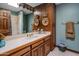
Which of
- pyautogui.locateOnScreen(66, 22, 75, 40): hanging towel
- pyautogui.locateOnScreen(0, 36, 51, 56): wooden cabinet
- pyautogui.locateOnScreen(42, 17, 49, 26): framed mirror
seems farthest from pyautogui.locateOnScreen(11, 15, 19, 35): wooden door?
pyautogui.locateOnScreen(66, 22, 75, 40): hanging towel

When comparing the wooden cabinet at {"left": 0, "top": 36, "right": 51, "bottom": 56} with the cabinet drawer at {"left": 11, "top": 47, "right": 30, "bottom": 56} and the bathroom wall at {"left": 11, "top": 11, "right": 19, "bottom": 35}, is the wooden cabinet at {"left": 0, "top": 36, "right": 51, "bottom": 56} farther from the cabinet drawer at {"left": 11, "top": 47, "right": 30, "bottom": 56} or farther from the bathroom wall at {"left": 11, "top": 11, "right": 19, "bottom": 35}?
the bathroom wall at {"left": 11, "top": 11, "right": 19, "bottom": 35}

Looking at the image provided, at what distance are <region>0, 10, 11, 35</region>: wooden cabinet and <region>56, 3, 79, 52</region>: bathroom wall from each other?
2.56 feet

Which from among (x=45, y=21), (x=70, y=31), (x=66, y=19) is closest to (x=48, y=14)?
(x=45, y=21)

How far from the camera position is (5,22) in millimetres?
1226

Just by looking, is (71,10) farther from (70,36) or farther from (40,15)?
(40,15)

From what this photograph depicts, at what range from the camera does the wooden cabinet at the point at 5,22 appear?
119 centimetres

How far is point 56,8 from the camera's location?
4.64ft

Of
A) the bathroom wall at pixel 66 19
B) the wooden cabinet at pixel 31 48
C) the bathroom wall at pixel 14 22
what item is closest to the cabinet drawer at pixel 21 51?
the wooden cabinet at pixel 31 48

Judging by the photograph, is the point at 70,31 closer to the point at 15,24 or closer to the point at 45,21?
the point at 45,21

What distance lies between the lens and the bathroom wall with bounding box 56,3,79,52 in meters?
1.30

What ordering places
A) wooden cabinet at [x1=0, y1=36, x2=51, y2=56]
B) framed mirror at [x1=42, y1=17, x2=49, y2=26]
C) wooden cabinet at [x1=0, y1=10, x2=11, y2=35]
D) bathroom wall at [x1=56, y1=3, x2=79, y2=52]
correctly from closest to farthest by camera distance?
wooden cabinet at [x1=0, y1=36, x2=51, y2=56]
wooden cabinet at [x1=0, y1=10, x2=11, y2=35]
bathroom wall at [x1=56, y1=3, x2=79, y2=52]
framed mirror at [x1=42, y1=17, x2=49, y2=26]

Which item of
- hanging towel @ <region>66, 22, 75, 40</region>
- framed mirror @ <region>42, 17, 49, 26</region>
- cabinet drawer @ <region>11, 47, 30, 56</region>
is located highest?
framed mirror @ <region>42, 17, 49, 26</region>

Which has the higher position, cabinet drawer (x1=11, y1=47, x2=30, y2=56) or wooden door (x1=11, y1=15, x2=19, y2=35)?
wooden door (x1=11, y1=15, x2=19, y2=35)

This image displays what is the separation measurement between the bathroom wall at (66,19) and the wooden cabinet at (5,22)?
779 millimetres
